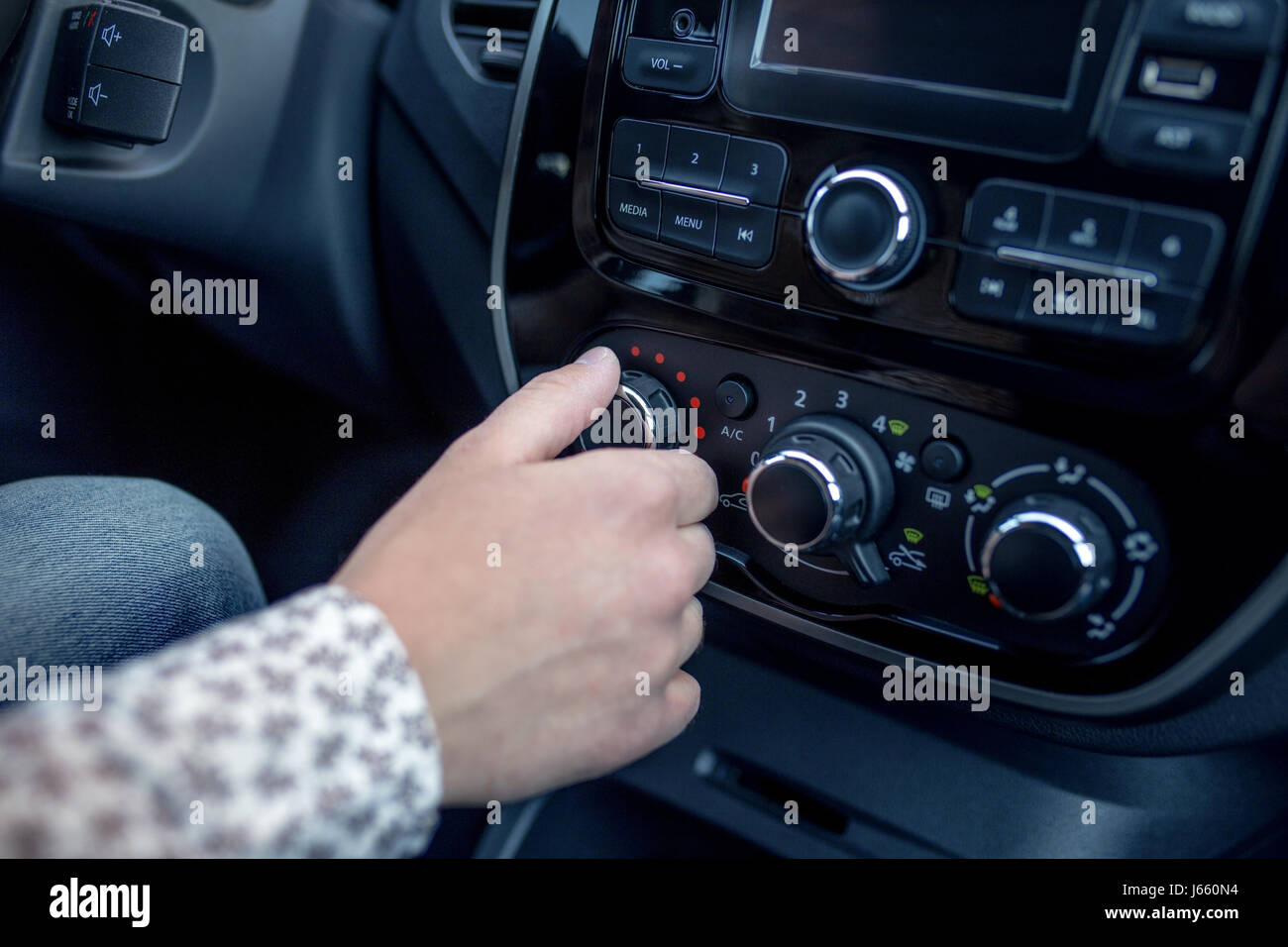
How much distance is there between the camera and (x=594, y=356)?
60 centimetres

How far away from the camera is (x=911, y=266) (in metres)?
0.48

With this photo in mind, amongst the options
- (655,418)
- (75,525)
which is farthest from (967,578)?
(75,525)

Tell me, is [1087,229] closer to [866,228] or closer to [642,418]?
[866,228]

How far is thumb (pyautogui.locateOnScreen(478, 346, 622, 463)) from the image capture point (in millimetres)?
469

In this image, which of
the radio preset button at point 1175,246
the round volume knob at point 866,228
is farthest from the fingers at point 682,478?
the radio preset button at point 1175,246

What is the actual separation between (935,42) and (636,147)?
192mm

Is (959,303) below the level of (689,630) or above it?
above

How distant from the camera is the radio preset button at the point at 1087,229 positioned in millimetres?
428

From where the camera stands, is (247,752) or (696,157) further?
(696,157)

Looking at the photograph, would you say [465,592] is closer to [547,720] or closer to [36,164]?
[547,720]

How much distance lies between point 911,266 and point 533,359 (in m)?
0.30
